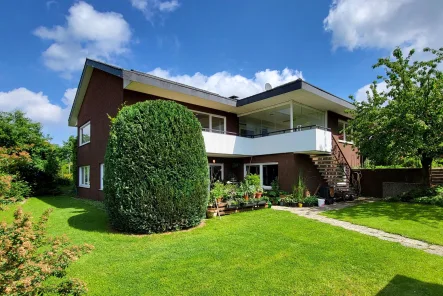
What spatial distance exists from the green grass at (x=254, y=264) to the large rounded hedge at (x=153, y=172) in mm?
566

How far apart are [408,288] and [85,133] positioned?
18439 mm

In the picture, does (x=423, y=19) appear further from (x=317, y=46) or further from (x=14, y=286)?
(x=14, y=286)

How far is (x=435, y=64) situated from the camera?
11789mm

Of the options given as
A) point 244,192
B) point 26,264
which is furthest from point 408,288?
point 244,192

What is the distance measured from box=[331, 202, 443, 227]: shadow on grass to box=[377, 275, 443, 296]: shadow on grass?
5025 mm

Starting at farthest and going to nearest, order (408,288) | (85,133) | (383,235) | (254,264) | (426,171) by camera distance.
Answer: (85,133), (426,171), (383,235), (254,264), (408,288)

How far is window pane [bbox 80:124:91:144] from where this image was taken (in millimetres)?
16544

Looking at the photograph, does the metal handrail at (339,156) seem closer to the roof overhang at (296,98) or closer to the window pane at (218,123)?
the roof overhang at (296,98)

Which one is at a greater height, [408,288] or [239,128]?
[239,128]

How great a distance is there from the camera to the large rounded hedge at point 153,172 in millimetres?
7332

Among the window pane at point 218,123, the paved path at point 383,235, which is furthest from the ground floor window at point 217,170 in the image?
the paved path at point 383,235

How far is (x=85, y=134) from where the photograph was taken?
17406mm

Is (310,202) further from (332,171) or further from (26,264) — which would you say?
(26,264)

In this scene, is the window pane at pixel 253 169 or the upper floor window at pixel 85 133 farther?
the upper floor window at pixel 85 133
